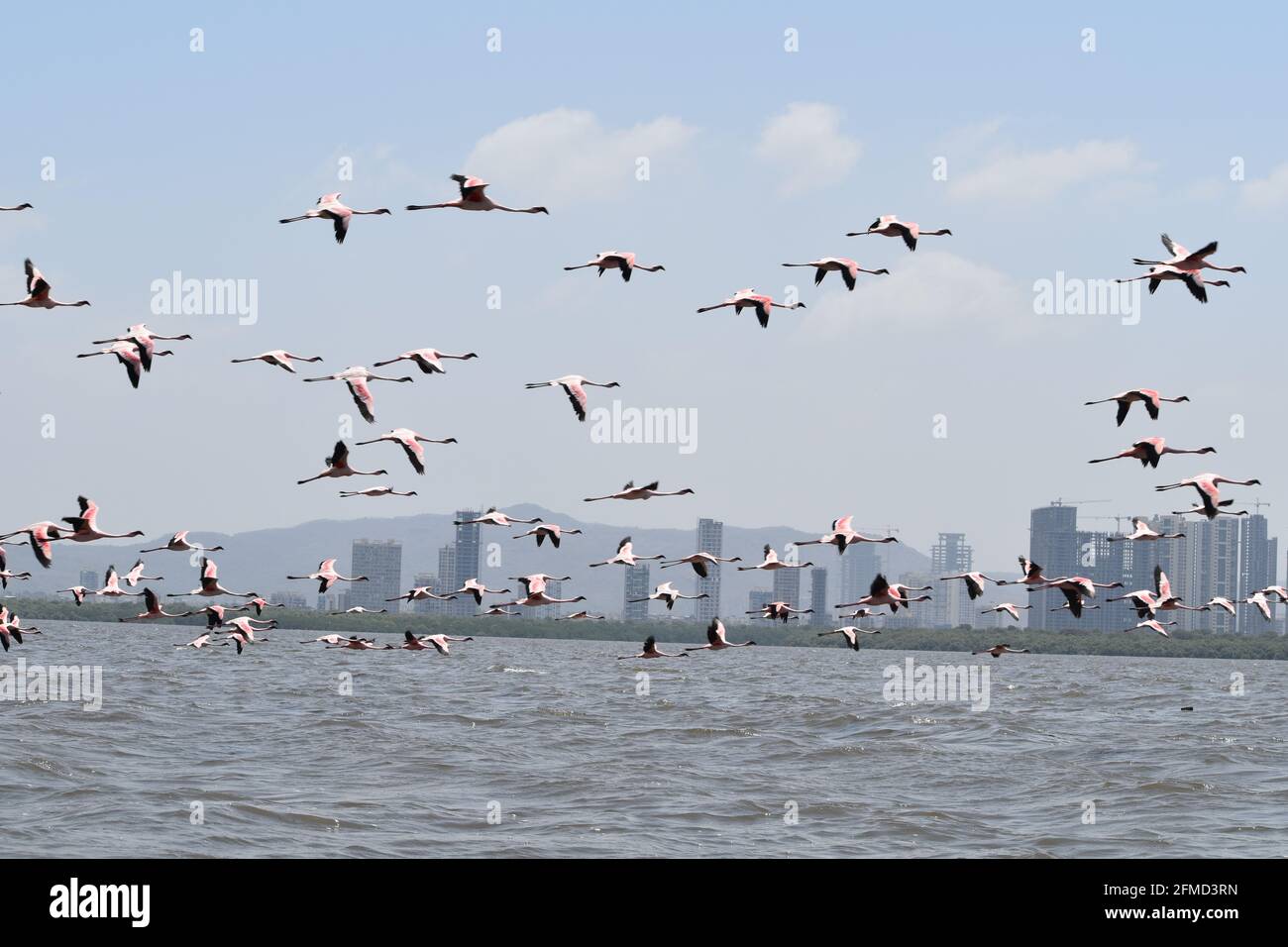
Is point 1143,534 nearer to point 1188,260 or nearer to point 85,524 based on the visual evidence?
point 1188,260

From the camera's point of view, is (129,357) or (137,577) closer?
(129,357)

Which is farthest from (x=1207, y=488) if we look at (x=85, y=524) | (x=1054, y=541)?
(x=1054, y=541)

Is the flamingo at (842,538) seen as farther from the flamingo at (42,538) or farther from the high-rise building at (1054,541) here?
the high-rise building at (1054,541)

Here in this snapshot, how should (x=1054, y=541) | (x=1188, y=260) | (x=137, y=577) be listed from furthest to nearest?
(x=1054, y=541) → (x=137, y=577) → (x=1188, y=260)

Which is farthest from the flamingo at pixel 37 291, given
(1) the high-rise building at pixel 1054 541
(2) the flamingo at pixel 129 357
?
(1) the high-rise building at pixel 1054 541
